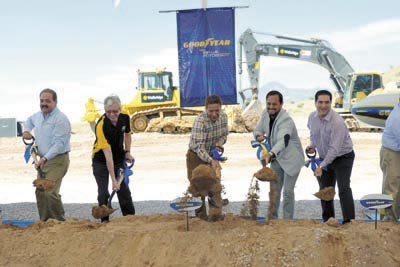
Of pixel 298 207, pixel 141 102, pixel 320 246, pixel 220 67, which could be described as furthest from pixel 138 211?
pixel 141 102

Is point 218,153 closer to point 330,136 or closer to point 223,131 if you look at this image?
point 223,131

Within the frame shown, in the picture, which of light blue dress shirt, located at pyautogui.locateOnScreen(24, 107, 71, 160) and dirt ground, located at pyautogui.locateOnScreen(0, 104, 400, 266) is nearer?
dirt ground, located at pyautogui.locateOnScreen(0, 104, 400, 266)

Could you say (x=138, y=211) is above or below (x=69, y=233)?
below

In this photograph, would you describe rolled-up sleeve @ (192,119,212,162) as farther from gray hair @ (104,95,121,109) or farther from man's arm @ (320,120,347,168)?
man's arm @ (320,120,347,168)

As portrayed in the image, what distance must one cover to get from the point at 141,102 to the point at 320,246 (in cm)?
1653

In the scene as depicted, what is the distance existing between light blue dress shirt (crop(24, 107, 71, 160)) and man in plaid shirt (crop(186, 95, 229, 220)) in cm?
123

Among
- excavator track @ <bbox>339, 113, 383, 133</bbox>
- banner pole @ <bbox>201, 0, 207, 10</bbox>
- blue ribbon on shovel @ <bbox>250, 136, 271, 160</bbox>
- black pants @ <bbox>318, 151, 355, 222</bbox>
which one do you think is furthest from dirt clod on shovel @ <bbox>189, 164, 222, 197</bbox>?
excavator track @ <bbox>339, 113, 383, 133</bbox>

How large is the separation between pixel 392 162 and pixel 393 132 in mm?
295

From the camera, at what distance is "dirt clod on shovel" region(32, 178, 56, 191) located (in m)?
4.71

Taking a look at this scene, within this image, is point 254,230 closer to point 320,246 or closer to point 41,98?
point 320,246

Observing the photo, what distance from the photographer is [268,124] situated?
4.75 meters

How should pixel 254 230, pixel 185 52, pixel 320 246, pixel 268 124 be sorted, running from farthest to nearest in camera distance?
pixel 185 52, pixel 268 124, pixel 254 230, pixel 320 246

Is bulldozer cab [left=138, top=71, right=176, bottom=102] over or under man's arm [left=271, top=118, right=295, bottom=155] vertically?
over

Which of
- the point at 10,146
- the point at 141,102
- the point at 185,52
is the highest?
the point at 185,52
